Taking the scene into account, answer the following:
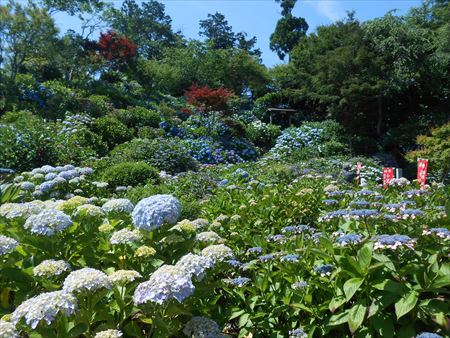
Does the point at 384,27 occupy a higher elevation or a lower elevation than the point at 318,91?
higher

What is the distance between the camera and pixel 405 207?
3201 millimetres

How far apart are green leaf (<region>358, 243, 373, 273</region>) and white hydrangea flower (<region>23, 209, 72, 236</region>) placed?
151 cm

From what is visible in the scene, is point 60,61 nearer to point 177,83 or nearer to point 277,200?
point 177,83

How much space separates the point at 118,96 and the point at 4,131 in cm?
852

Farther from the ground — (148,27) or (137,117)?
(148,27)

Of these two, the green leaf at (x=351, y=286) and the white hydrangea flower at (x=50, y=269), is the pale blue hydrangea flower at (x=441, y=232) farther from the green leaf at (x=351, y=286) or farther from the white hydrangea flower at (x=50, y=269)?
the white hydrangea flower at (x=50, y=269)

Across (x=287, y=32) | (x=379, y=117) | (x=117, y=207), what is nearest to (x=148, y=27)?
(x=287, y=32)

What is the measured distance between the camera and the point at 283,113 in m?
20.1

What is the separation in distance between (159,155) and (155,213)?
306 inches

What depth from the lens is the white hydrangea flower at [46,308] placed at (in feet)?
6.39

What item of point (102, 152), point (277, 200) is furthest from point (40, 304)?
point (102, 152)

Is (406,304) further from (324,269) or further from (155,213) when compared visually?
(155,213)

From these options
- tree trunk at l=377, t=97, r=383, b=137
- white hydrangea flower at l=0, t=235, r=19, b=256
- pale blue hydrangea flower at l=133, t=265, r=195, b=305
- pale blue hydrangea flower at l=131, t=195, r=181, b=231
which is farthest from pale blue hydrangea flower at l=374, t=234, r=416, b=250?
tree trunk at l=377, t=97, r=383, b=137

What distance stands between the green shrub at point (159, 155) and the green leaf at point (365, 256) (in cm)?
796
